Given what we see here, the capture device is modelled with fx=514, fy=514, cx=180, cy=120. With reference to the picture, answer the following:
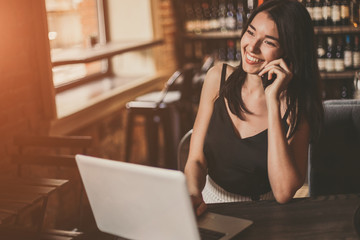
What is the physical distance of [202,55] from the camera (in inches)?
206

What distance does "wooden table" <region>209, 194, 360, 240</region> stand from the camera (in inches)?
54.8

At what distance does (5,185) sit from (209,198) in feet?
3.18

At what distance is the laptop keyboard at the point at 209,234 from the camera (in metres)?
1.37

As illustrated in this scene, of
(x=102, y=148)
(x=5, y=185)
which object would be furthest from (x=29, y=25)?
(x=102, y=148)

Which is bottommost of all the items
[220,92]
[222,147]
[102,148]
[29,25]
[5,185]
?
[102,148]

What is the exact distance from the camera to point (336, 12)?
425cm

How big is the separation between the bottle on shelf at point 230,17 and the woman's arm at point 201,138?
9.25 ft

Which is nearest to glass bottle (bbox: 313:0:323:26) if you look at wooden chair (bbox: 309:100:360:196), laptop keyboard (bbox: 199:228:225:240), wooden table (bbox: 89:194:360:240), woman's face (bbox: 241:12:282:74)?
wooden chair (bbox: 309:100:360:196)

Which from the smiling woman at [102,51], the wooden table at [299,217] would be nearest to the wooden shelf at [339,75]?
the smiling woman at [102,51]

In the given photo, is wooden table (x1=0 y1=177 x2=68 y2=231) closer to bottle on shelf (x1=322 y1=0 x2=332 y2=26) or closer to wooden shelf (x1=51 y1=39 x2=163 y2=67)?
wooden shelf (x1=51 y1=39 x2=163 y2=67)

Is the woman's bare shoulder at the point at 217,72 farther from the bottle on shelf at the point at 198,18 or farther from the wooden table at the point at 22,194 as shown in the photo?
the bottle on shelf at the point at 198,18

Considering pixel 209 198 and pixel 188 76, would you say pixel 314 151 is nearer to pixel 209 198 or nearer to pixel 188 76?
pixel 209 198

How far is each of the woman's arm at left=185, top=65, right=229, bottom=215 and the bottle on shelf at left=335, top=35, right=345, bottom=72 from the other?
253cm

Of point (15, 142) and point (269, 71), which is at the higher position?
point (269, 71)
